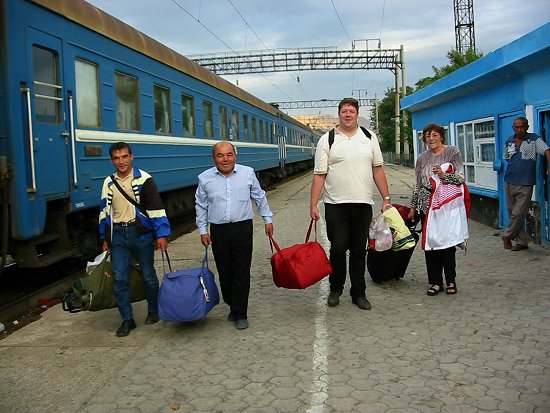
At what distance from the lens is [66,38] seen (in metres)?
6.45

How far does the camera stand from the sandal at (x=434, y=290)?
5.62m

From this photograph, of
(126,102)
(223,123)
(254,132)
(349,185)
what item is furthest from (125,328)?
(254,132)

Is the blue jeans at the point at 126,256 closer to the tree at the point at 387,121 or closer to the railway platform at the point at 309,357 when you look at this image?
the railway platform at the point at 309,357

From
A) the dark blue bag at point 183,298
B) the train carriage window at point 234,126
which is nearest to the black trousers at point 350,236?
the dark blue bag at point 183,298

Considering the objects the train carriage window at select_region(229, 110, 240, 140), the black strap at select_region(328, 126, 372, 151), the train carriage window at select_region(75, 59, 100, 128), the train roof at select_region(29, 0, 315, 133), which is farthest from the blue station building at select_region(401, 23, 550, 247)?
the train carriage window at select_region(75, 59, 100, 128)

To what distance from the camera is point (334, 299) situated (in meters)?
5.40

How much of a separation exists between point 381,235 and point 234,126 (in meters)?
9.99

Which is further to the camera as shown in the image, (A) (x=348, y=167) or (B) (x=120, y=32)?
(B) (x=120, y=32)

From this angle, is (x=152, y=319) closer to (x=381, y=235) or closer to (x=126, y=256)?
(x=126, y=256)

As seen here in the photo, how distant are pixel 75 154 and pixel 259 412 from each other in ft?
14.1

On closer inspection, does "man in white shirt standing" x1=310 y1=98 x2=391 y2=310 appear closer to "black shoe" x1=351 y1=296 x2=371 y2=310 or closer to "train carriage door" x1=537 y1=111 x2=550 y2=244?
"black shoe" x1=351 y1=296 x2=371 y2=310

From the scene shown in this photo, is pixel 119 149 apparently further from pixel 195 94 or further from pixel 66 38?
pixel 195 94

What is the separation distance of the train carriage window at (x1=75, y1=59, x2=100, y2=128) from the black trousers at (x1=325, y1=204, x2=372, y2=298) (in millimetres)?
3450

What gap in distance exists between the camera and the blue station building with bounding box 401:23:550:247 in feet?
23.9
